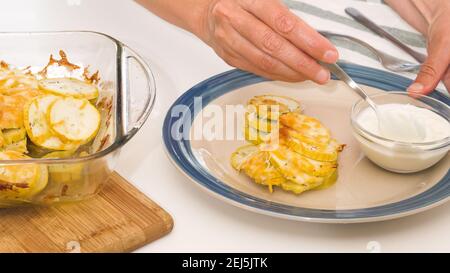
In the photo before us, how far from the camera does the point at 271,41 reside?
1.40 m

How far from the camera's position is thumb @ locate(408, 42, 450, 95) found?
5.05 feet

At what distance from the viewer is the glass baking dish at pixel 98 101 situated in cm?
115

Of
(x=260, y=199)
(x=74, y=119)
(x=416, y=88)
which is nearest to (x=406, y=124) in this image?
(x=416, y=88)

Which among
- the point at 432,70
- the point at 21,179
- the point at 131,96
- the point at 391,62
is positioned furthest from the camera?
the point at 391,62

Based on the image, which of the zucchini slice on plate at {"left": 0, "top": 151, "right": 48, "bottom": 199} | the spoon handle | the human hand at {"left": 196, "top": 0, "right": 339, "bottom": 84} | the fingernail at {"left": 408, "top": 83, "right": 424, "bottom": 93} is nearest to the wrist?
the human hand at {"left": 196, "top": 0, "right": 339, "bottom": 84}

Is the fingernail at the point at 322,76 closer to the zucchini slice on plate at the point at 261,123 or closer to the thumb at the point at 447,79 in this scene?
the zucchini slice on plate at the point at 261,123

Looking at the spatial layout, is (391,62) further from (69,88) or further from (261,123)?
(69,88)

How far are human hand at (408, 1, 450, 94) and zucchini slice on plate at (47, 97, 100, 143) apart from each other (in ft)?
2.26

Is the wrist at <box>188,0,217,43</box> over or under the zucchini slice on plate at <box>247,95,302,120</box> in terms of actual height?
over

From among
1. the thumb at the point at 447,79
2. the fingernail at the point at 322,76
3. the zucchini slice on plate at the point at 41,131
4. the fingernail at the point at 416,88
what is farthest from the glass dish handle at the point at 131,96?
the thumb at the point at 447,79

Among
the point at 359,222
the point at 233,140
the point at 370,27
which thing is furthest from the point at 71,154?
the point at 370,27

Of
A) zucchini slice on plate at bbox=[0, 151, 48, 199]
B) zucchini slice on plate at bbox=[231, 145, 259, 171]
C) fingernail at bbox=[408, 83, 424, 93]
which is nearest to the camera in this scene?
zucchini slice on plate at bbox=[0, 151, 48, 199]

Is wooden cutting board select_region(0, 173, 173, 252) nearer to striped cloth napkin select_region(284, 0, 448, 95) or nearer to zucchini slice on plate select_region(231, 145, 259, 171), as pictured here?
zucchini slice on plate select_region(231, 145, 259, 171)

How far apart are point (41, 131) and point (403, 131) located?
699 mm
